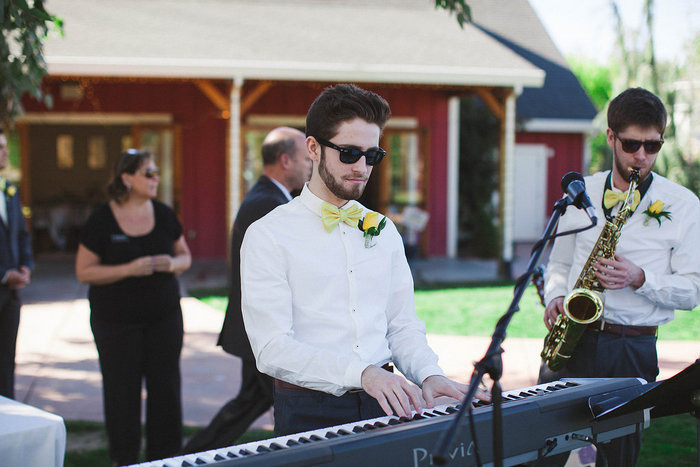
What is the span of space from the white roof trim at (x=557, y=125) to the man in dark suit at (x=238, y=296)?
13.6 metres

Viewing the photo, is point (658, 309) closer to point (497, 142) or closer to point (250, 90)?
point (250, 90)

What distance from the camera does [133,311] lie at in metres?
4.25

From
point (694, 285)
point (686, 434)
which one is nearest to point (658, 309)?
point (694, 285)

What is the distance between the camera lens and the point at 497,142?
1608 centimetres

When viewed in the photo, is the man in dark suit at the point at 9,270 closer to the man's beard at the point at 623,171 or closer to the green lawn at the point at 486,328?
the green lawn at the point at 486,328

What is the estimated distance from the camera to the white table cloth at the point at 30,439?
8.25 feet

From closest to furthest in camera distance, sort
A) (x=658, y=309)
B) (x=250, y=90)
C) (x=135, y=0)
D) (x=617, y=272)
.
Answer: (x=617, y=272)
(x=658, y=309)
(x=250, y=90)
(x=135, y=0)

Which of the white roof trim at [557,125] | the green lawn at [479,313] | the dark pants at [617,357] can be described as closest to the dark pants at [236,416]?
the dark pants at [617,357]

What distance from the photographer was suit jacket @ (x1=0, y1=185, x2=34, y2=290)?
4.57 metres

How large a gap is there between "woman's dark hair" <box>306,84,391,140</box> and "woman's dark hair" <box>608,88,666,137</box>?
4.39 ft

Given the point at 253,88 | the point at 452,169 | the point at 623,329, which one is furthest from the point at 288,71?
the point at 623,329

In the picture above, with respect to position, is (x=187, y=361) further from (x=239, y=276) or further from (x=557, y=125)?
(x=557, y=125)

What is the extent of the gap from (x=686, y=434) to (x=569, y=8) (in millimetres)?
22047

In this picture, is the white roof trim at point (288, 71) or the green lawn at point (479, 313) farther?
the white roof trim at point (288, 71)
